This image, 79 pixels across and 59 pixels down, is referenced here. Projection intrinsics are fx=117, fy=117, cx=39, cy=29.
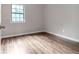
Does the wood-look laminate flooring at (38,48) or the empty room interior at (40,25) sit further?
the empty room interior at (40,25)

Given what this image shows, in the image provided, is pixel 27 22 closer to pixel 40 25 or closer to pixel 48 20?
pixel 40 25

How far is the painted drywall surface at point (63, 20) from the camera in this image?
4.46m

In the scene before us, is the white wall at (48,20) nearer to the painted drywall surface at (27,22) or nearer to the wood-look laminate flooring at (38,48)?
the painted drywall surface at (27,22)

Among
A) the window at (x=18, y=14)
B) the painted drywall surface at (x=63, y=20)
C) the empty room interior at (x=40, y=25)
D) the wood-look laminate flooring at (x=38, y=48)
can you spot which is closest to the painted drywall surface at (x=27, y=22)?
the empty room interior at (x=40, y=25)

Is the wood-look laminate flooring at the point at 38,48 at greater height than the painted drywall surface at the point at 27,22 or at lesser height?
lesser

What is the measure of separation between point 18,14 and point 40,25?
4.88 ft

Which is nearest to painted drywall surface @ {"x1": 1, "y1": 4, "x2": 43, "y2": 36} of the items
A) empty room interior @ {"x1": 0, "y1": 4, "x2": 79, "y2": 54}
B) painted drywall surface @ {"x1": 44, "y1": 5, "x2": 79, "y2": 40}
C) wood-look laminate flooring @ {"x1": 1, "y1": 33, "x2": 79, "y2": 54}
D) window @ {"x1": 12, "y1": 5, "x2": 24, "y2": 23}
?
empty room interior @ {"x1": 0, "y1": 4, "x2": 79, "y2": 54}

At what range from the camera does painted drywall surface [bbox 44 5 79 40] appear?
4457 mm

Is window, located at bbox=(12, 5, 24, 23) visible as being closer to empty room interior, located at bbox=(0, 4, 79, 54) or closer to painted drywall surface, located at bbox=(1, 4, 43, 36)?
empty room interior, located at bbox=(0, 4, 79, 54)

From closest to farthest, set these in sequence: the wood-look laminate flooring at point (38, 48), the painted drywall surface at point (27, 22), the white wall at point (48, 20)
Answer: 1. the wood-look laminate flooring at point (38, 48)
2. the white wall at point (48, 20)
3. the painted drywall surface at point (27, 22)

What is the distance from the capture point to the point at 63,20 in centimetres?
507

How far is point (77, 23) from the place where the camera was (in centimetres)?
436
